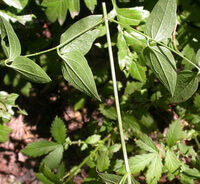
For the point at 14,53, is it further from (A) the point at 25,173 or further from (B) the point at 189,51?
(A) the point at 25,173

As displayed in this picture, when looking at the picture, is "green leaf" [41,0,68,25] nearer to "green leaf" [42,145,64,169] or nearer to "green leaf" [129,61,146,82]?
"green leaf" [129,61,146,82]

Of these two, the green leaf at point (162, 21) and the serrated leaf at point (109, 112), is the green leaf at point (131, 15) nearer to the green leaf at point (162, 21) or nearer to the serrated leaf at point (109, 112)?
the green leaf at point (162, 21)

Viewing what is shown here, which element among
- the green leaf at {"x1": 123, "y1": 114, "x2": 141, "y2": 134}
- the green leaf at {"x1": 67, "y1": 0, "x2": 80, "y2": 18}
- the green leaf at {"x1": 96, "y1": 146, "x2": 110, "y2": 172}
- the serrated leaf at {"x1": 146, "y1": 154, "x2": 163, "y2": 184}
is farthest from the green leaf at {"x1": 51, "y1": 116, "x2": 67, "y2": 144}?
the green leaf at {"x1": 67, "y1": 0, "x2": 80, "y2": 18}

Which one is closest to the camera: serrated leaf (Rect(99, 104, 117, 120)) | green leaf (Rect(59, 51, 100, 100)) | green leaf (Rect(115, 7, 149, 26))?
green leaf (Rect(59, 51, 100, 100))

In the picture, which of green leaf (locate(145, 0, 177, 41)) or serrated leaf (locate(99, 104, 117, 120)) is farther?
serrated leaf (locate(99, 104, 117, 120))

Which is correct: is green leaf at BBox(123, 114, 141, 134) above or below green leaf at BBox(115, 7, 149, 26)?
below
